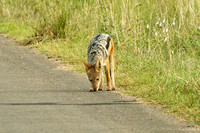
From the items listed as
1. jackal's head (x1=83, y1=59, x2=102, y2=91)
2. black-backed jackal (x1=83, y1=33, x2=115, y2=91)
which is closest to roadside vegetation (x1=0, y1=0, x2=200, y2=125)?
black-backed jackal (x1=83, y1=33, x2=115, y2=91)

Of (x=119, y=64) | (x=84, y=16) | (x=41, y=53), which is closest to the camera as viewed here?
(x=119, y=64)

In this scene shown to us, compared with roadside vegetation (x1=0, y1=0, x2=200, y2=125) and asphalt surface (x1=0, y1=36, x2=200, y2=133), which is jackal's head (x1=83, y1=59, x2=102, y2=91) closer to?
asphalt surface (x1=0, y1=36, x2=200, y2=133)

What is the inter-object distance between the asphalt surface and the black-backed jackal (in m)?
0.22

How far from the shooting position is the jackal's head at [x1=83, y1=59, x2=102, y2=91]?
9395mm

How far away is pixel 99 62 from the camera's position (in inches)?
371

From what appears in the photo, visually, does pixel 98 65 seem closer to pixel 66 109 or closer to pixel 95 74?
pixel 95 74

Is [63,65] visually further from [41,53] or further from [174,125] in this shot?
[174,125]

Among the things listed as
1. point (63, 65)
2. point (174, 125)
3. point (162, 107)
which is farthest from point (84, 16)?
point (174, 125)

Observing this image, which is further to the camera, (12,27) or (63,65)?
(12,27)

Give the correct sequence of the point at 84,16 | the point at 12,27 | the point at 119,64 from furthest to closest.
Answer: the point at 12,27 < the point at 84,16 < the point at 119,64

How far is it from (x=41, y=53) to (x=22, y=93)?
5.04 meters

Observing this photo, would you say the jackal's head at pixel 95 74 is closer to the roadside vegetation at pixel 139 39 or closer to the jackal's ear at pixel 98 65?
the jackal's ear at pixel 98 65

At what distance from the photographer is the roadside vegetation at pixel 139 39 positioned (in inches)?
359

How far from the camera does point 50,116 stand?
7.56m
